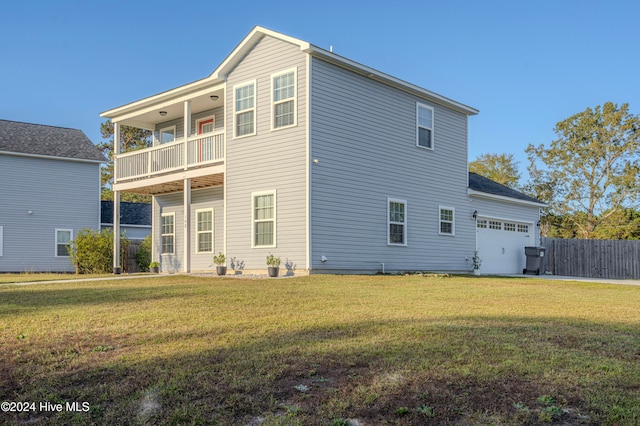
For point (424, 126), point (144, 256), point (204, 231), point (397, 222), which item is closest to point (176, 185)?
point (204, 231)

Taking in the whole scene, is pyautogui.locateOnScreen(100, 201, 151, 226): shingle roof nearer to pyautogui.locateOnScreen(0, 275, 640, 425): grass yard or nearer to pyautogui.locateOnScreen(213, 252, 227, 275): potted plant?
pyautogui.locateOnScreen(213, 252, 227, 275): potted plant

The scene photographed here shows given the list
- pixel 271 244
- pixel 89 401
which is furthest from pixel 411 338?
pixel 271 244

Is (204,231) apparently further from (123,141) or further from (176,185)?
(123,141)

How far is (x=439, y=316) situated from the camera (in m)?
7.14

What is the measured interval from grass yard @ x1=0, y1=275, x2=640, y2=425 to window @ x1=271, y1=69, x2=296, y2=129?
7.69 meters

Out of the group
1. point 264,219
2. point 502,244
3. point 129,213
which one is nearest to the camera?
point 264,219

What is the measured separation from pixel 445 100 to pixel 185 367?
1587 cm

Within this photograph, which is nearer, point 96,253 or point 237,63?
point 237,63

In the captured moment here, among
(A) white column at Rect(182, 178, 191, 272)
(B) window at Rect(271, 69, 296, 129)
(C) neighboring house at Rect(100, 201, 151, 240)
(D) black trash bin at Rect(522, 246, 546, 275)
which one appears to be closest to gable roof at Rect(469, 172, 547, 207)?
(D) black trash bin at Rect(522, 246, 546, 275)

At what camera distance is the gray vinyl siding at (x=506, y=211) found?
66.6 feet

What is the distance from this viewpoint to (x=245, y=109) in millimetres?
16234

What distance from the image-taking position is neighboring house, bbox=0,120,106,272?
2423 centimetres

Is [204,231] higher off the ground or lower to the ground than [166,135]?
lower

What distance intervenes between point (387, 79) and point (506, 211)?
836cm
